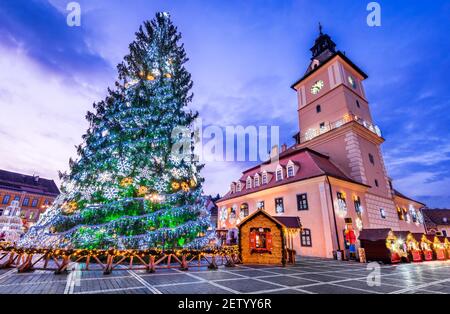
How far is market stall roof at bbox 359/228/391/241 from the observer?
1623 cm

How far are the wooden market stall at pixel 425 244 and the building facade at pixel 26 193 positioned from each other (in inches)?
2466

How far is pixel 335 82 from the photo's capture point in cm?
2678

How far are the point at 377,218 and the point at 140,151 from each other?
25481mm

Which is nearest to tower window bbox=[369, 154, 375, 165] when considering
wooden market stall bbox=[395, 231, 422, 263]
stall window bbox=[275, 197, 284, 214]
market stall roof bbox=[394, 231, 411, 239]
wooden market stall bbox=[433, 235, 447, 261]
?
wooden market stall bbox=[395, 231, 422, 263]

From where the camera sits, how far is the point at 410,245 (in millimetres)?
18625

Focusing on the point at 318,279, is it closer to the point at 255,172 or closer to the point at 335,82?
the point at 255,172

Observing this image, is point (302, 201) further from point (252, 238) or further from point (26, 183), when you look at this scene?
point (26, 183)

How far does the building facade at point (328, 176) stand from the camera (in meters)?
19.0

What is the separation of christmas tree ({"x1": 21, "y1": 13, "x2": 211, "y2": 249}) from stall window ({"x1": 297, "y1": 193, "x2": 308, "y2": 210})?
1161 cm

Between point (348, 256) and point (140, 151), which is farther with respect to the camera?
point (348, 256)

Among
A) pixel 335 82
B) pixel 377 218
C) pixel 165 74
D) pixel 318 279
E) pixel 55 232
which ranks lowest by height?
pixel 318 279

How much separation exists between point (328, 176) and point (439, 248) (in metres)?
15.7

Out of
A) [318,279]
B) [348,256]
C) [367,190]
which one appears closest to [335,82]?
[367,190]
